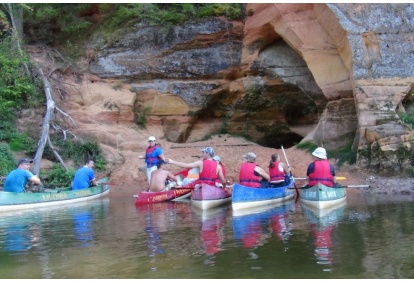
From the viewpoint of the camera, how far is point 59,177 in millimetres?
17500

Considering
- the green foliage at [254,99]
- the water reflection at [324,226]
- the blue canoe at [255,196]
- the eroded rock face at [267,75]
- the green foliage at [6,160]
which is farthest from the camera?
the green foliage at [254,99]

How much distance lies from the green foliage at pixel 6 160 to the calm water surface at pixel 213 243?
4.21 metres

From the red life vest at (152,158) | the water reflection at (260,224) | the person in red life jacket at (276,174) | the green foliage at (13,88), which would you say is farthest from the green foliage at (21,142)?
the water reflection at (260,224)

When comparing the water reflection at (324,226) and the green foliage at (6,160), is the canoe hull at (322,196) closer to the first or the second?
the water reflection at (324,226)

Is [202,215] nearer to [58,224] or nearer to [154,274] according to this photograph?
[58,224]

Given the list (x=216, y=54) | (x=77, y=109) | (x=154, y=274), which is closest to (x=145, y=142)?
(x=77, y=109)

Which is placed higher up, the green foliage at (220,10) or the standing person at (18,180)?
the green foliage at (220,10)

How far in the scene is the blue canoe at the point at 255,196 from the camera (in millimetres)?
12695

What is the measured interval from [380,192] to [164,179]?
6094 millimetres

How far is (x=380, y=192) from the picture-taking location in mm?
15211

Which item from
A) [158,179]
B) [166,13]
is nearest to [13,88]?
[166,13]

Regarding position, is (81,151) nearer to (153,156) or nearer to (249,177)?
(153,156)

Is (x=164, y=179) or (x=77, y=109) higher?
(x=77, y=109)

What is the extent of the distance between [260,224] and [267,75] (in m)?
12.3
